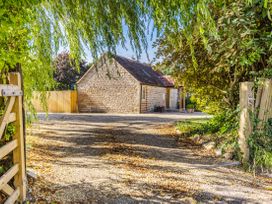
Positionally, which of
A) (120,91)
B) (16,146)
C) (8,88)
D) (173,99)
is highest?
(120,91)

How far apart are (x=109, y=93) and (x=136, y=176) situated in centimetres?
1891

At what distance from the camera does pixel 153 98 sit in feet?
82.5

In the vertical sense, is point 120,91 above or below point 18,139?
above

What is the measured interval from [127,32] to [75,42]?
109 centimetres

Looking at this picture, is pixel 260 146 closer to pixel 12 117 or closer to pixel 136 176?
pixel 136 176

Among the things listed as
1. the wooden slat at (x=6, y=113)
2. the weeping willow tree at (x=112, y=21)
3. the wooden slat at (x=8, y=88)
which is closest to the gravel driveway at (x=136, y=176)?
the wooden slat at (x=6, y=113)

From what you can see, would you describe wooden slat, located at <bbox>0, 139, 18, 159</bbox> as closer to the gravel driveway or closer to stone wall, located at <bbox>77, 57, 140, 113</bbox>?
the gravel driveway

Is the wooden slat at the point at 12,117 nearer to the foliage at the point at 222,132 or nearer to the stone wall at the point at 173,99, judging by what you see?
the foliage at the point at 222,132

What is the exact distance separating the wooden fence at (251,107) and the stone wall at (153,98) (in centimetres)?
1700

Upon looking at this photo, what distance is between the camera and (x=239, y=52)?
255 inches

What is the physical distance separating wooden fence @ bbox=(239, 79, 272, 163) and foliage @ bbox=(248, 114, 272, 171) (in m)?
0.09

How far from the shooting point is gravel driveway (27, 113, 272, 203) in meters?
4.21

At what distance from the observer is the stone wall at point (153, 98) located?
2380 cm

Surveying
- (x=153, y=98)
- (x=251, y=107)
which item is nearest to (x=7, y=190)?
(x=251, y=107)
